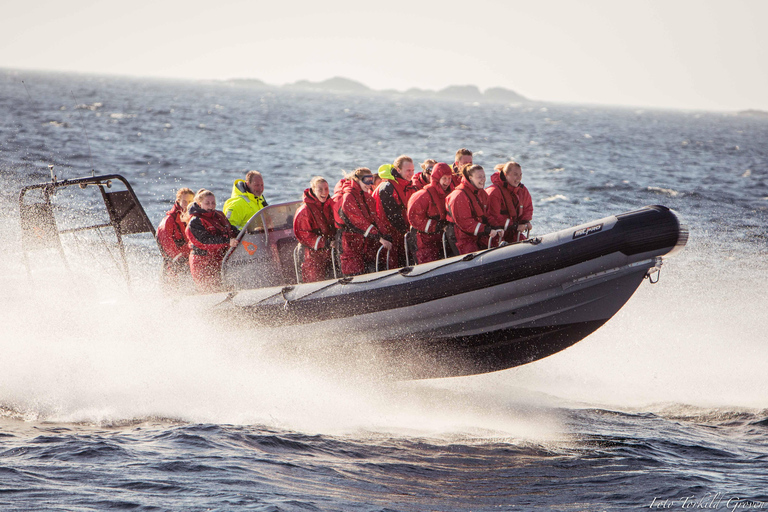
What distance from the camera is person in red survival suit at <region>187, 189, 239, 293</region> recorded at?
6238 millimetres

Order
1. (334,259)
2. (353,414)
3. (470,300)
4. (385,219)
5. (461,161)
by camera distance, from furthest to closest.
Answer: (461,161) < (334,259) < (385,219) < (353,414) < (470,300)

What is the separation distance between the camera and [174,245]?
21.9ft

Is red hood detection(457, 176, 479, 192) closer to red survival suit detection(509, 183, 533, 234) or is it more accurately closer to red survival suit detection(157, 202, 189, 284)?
red survival suit detection(509, 183, 533, 234)

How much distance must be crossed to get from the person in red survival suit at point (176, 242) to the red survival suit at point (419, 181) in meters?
1.92

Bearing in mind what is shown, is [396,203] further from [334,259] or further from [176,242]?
[176,242]

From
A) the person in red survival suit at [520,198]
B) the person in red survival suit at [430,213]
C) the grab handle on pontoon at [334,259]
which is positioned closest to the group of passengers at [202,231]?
the grab handle on pontoon at [334,259]

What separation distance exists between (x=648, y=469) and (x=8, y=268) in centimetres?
795

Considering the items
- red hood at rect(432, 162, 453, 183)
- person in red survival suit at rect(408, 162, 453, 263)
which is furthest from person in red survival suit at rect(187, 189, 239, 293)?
red hood at rect(432, 162, 453, 183)

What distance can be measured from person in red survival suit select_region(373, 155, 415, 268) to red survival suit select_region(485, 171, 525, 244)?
0.72m

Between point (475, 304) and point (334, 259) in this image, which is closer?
point (475, 304)

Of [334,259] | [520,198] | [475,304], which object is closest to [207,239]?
[334,259]

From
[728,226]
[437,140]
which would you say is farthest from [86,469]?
[437,140]

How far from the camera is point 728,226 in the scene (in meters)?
13.1

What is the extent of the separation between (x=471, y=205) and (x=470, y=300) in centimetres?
80
